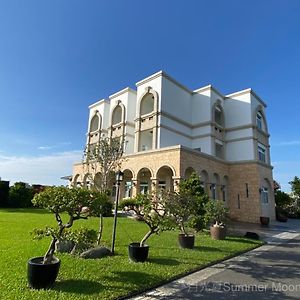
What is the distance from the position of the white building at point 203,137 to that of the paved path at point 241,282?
42.0 ft

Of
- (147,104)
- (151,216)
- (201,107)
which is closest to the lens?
(151,216)

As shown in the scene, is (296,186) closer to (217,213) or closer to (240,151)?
(240,151)

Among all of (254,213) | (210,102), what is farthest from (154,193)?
(210,102)

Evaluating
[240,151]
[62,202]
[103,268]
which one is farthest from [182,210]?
[240,151]

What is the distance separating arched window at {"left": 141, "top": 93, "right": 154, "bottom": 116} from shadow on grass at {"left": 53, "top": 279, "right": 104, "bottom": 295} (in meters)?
22.4

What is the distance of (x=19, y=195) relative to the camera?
91.0ft

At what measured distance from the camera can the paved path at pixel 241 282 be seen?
17.0ft

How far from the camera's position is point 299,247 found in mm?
11133

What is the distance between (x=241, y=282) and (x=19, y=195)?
27.3m

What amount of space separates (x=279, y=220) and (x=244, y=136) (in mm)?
9720

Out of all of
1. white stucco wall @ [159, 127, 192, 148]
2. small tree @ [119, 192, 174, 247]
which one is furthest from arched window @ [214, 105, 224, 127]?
small tree @ [119, 192, 174, 247]

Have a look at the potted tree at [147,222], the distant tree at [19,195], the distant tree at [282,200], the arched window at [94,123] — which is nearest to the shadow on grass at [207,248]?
the potted tree at [147,222]

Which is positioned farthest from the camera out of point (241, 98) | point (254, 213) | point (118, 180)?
point (241, 98)

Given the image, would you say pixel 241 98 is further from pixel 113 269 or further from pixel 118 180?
pixel 113 269
